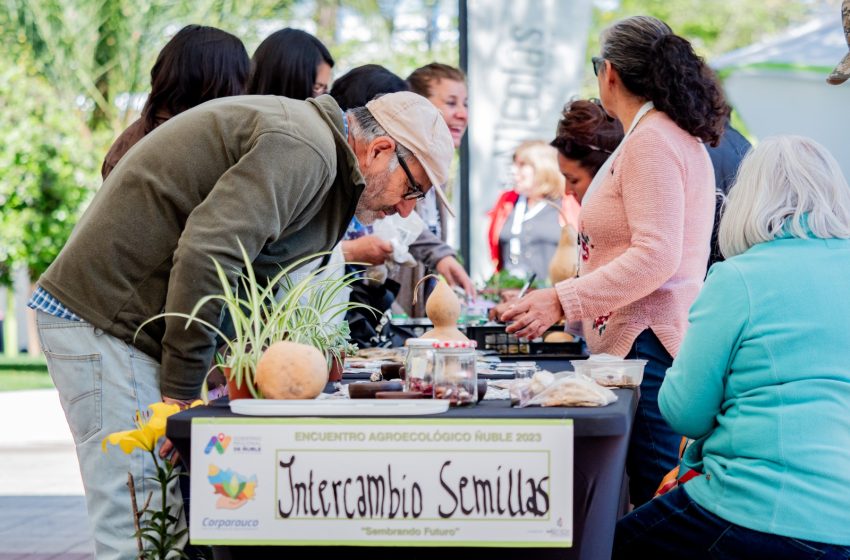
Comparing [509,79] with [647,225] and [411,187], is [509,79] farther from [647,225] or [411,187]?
[411,187]

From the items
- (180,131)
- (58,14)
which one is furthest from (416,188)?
(58,14)

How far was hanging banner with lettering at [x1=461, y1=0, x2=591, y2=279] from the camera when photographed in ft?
26.1

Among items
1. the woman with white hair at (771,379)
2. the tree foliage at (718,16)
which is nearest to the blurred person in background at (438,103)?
the woman with white hair at (771,379)

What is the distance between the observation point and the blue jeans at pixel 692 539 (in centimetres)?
219

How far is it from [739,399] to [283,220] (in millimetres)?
997

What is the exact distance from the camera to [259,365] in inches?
83.4

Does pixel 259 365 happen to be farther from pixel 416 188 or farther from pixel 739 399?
pixel 739 399

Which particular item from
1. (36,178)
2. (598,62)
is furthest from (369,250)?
(36,178)

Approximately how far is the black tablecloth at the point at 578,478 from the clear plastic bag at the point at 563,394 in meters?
0.02

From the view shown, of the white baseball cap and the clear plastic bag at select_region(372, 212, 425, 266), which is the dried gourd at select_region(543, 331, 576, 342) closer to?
the clear plastic bag at select_region(372, 212, 425, 266)

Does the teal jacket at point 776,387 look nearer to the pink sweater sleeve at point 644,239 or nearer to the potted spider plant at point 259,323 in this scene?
the pink sweater sleeve at point 644,239

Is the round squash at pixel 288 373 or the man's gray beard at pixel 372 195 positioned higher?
the man's gray beard at pixel 372 195

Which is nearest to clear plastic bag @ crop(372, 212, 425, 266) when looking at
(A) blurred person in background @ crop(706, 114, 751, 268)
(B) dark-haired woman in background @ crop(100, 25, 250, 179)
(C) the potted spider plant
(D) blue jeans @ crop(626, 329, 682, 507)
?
(B) dark-haired woman in background @ crop(100, 25, 250, 179)

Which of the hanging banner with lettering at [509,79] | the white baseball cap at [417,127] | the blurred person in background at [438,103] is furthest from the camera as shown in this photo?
the hanging banner with lettering at [509,79]
